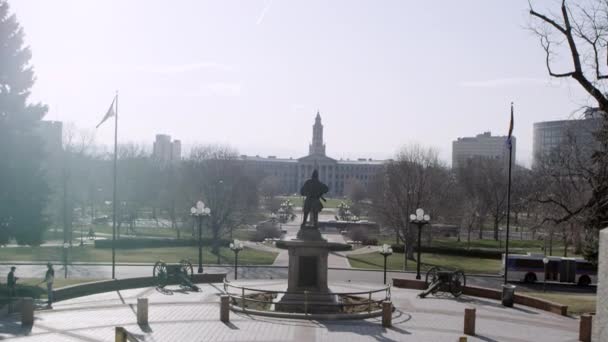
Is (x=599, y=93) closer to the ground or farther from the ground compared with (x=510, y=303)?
farther from the ground

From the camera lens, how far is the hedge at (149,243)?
56.8 metres

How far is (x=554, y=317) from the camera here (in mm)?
26406

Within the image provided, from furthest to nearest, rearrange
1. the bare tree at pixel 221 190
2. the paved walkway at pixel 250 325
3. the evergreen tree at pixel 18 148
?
the bare tree at pixel 221 190, the evergreen tree at pixel 18 148, the paved walkway at pixel 250 325

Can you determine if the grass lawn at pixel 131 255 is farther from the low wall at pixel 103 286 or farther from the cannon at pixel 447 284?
the cannon at pixel 447 284

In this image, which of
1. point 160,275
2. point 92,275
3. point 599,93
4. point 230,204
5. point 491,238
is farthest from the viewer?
point 491,238

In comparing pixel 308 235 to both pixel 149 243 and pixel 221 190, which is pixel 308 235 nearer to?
pixel 221 190

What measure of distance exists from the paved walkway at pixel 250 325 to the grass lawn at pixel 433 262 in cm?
2304

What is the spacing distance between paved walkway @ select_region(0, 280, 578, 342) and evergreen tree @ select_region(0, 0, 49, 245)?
1001 cm

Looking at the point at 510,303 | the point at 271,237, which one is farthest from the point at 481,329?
→ the point at 271,237

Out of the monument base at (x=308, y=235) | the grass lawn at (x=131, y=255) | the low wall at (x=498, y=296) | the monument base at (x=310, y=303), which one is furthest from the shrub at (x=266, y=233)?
the monument base at (x=310, y=303)

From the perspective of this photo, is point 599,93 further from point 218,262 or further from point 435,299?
point 218,262

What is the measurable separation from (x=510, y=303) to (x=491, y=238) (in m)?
55.9

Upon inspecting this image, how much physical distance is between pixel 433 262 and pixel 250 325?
114ft

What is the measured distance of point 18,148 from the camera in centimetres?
3616
